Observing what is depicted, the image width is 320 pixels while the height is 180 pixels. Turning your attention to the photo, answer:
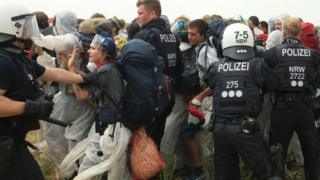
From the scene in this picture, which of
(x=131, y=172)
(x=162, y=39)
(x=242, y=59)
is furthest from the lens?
(x=162, y=39)

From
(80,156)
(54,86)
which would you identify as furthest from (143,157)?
(54,86)

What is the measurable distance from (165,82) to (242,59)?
0.88m

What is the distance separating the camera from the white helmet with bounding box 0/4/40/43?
11.6ft

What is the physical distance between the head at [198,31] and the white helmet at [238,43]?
1209 mm

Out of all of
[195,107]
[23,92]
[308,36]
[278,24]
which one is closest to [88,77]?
[23,92]

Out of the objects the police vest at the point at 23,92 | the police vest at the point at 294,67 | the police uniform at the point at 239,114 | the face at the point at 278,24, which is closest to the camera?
Answer: the police vest at the point at 23,92

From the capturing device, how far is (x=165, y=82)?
4938 millimetres

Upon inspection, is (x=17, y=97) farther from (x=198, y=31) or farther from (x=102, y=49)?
(x=198, y=31)

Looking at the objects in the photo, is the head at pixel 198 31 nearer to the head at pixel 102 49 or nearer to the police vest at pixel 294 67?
the police vest at pixel 294 67

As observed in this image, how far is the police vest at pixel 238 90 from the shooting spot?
439 centimetres

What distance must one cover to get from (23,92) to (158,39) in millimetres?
2130

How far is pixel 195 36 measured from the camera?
5.78 metres

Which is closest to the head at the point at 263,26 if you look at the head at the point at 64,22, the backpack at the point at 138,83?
the head at the point at 64,22

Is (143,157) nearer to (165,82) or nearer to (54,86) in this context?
(165,82)
